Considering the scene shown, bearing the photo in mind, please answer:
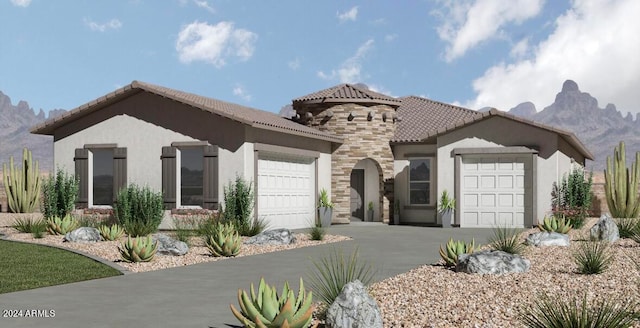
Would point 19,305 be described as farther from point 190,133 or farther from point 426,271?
point 190,133

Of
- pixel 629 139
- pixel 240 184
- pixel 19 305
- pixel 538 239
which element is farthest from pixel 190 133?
pixel 629 139

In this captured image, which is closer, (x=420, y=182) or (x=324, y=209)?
(x=324, y=209)

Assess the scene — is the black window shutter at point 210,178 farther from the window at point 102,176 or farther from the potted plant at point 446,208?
the potted plant at point 446,208

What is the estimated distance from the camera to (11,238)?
2058 centimetres

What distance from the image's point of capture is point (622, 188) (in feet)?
103

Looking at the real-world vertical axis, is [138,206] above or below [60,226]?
above

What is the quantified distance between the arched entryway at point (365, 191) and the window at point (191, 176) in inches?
319

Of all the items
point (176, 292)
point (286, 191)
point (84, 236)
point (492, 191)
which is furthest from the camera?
point (492, 191)

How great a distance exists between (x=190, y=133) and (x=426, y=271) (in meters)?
12.9

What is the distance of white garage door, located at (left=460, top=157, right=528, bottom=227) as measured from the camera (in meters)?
26.3

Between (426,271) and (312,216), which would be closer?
(426,271)

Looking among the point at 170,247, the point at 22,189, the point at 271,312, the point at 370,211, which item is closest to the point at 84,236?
the point at 170,247

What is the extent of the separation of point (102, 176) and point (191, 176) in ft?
11.5

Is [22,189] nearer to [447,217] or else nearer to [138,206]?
[138,206]
